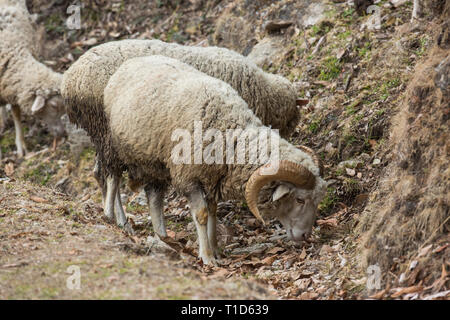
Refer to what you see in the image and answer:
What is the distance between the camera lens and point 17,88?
14.3m

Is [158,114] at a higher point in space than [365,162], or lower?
higher

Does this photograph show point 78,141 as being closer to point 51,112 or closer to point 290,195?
point 51,112

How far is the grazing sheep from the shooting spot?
772 cm

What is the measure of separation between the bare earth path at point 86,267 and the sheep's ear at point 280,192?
136 centimetres

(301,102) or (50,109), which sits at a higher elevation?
(301,102)

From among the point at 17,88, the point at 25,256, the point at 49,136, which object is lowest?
the point at 49,136

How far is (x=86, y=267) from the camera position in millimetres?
6207

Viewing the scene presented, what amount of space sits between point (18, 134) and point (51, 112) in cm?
95

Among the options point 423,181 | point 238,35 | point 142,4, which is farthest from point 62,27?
point 423,181

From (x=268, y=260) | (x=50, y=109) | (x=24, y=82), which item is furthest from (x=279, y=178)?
(x=24, y=82)

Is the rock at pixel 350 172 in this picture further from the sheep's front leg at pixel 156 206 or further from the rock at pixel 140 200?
the rock at pixel 140 200

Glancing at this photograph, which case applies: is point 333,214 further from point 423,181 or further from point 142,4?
point 142,4
